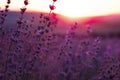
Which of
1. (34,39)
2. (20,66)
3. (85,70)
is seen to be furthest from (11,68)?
(85,70)

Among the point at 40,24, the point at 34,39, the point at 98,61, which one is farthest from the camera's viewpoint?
the point at 98,61

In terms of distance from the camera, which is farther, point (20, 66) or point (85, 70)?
point (85, 70)

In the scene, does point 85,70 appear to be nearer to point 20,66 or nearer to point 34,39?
point 34,39

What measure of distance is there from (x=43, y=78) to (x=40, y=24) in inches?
23.8

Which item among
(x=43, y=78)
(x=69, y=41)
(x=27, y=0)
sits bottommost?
(x=43, y=78)

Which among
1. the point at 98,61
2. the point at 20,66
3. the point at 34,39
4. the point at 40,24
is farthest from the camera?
the point at 98,61

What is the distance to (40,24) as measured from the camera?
485 cm

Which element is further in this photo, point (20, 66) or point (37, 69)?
point (37, 69)

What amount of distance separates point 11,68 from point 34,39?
0.91 meters

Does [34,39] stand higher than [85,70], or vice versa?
[34,39]

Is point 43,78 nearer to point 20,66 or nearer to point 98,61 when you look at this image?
point 20,66

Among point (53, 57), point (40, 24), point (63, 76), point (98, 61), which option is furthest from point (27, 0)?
point (98, 61)

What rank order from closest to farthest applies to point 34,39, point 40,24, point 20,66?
point 20,66 → point 40,24 → point 34,39

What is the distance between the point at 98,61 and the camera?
5680mm
